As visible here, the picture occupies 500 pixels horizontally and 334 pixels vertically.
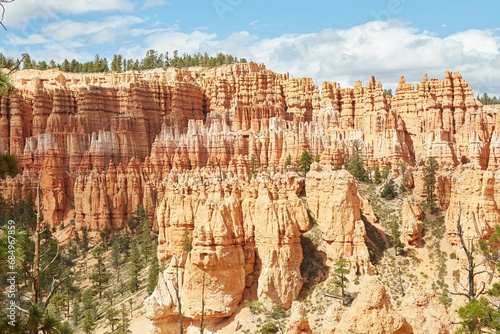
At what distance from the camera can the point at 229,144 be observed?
3489 inches

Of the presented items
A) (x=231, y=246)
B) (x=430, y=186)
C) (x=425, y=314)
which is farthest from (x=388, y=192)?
(x=425, y=314)

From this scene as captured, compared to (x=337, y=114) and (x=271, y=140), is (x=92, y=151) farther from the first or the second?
(x=337, y=114)

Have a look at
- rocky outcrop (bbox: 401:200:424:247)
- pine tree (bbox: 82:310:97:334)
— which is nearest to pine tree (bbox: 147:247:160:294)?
pine tree (bbox: 82:310:97:334)

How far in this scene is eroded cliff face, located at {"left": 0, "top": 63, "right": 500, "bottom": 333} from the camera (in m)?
55.2

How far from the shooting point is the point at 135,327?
163 feet

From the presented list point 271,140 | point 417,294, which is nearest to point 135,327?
point 417,294

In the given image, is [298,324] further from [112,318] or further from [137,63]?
[137,63]

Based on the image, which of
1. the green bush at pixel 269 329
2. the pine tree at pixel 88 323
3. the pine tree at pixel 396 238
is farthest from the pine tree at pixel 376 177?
the pine tree at pixel 88 323

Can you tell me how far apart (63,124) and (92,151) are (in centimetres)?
716

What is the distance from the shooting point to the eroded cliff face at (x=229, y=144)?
5525 centimetres

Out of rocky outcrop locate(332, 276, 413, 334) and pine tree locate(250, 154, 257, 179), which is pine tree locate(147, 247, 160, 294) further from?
rocky outcrop locate(332, 276, 413, 334)

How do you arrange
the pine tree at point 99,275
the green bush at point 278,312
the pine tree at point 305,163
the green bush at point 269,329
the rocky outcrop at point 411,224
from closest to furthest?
the green bush at point 269,329 < the green bush at point 278,312 < the rocky outcrop at point 411,224 < the pine tree at point 99,275 < the pine tree at point 305,163

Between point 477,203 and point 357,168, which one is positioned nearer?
point 477,203

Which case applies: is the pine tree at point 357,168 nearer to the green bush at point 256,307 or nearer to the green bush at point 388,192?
the green bush at point 388,192
